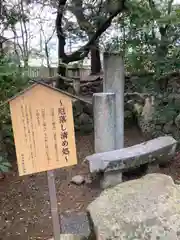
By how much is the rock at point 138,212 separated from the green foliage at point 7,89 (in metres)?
1.45

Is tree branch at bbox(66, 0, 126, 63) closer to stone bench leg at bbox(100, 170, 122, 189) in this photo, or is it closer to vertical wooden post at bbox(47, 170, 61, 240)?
stone bench leg at bbox(100, 170, 122, 189)

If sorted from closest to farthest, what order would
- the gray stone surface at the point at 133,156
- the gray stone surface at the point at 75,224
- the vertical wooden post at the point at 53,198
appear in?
the vertical wooden post at the point at 53,198
the gray stone surface at the point at 75,224
the gray stone surface at the point at 133,156

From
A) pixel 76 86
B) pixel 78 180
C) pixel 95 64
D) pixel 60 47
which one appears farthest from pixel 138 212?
pixel 95 64

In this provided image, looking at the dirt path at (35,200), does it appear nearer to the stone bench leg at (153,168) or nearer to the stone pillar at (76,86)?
the stone bench leg at (153,168)

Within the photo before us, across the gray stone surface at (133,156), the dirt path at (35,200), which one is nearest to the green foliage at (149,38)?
the gray stone surface at (133,156)

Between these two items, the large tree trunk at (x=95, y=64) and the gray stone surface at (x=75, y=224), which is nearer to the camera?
the gray stone surface at (x=75, y=224)

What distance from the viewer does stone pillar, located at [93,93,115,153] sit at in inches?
155

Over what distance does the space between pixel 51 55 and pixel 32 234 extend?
5501 millimetres

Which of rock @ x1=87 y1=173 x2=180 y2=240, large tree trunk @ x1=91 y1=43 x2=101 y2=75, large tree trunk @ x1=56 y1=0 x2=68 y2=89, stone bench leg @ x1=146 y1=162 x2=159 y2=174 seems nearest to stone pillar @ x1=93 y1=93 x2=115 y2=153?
stone bench leg @ x1=146 y1=162 x2=159 y2=174

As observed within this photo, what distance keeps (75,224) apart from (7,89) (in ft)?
6.25

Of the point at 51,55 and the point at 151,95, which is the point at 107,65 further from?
the point at 51,55

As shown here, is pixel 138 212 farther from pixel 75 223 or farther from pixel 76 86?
pixel 76 86

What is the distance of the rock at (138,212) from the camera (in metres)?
1.93

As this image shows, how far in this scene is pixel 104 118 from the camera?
398 cm
